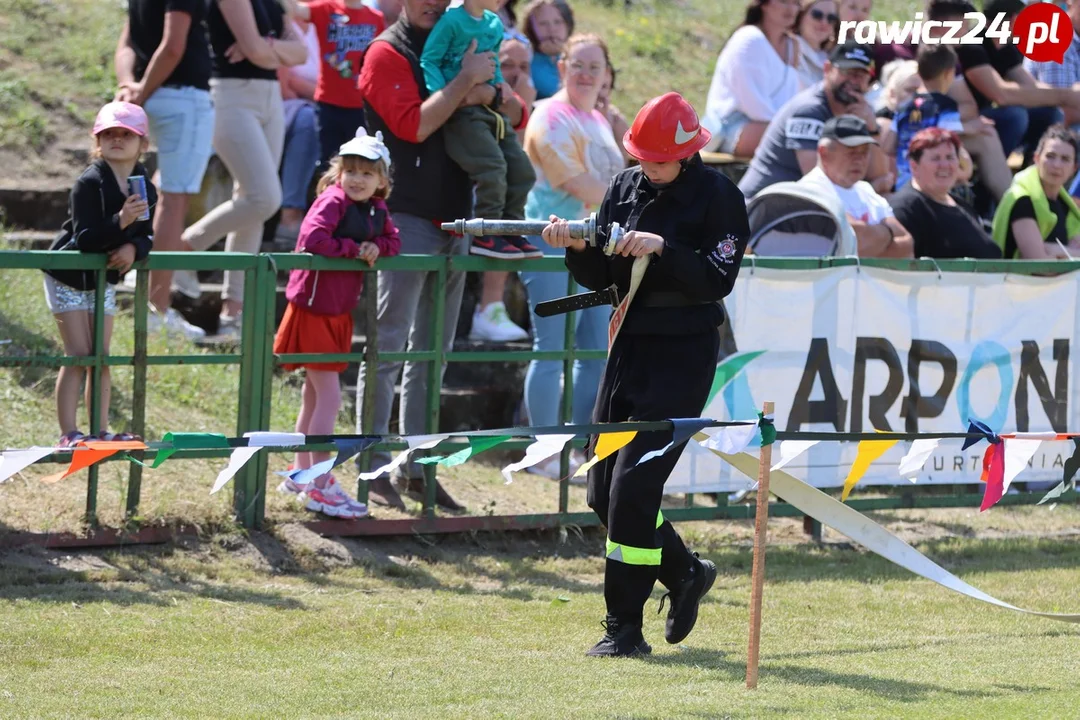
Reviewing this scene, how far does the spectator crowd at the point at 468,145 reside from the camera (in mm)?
8016

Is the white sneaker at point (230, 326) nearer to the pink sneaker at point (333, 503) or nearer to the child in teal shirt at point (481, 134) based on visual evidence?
the pink sneaker at point (333, 503)

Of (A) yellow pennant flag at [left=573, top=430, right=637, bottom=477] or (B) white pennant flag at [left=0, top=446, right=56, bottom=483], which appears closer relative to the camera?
(B) white pennant flag at [left=0, top=446, right=56, bottom=483]

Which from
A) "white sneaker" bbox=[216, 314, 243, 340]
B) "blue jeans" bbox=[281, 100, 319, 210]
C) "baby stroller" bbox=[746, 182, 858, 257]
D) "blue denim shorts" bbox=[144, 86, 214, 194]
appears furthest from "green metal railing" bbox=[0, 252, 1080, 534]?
"blue jeans" bbox=[281, 100, 319, 210]

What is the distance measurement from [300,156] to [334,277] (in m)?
3.14

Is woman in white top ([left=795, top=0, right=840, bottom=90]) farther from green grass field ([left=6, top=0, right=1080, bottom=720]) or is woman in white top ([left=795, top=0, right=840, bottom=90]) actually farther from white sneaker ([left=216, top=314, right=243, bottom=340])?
white sneaker ([left=216, top=314, right=243, bottom=340])

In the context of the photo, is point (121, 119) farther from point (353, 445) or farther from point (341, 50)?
point (341, 50)

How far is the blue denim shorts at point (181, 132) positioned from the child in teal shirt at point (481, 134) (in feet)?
5.72

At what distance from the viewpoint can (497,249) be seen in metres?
8.23

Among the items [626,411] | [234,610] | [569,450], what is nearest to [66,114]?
[569,450]

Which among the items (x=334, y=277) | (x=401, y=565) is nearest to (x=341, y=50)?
(x=334, y=277)

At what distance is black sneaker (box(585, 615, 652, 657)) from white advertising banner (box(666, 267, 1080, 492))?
2501mm

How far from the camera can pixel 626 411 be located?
6137 mm

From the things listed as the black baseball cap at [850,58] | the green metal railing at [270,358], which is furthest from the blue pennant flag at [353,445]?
the black baseball cap at [850,58]

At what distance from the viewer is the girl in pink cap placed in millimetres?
7137
